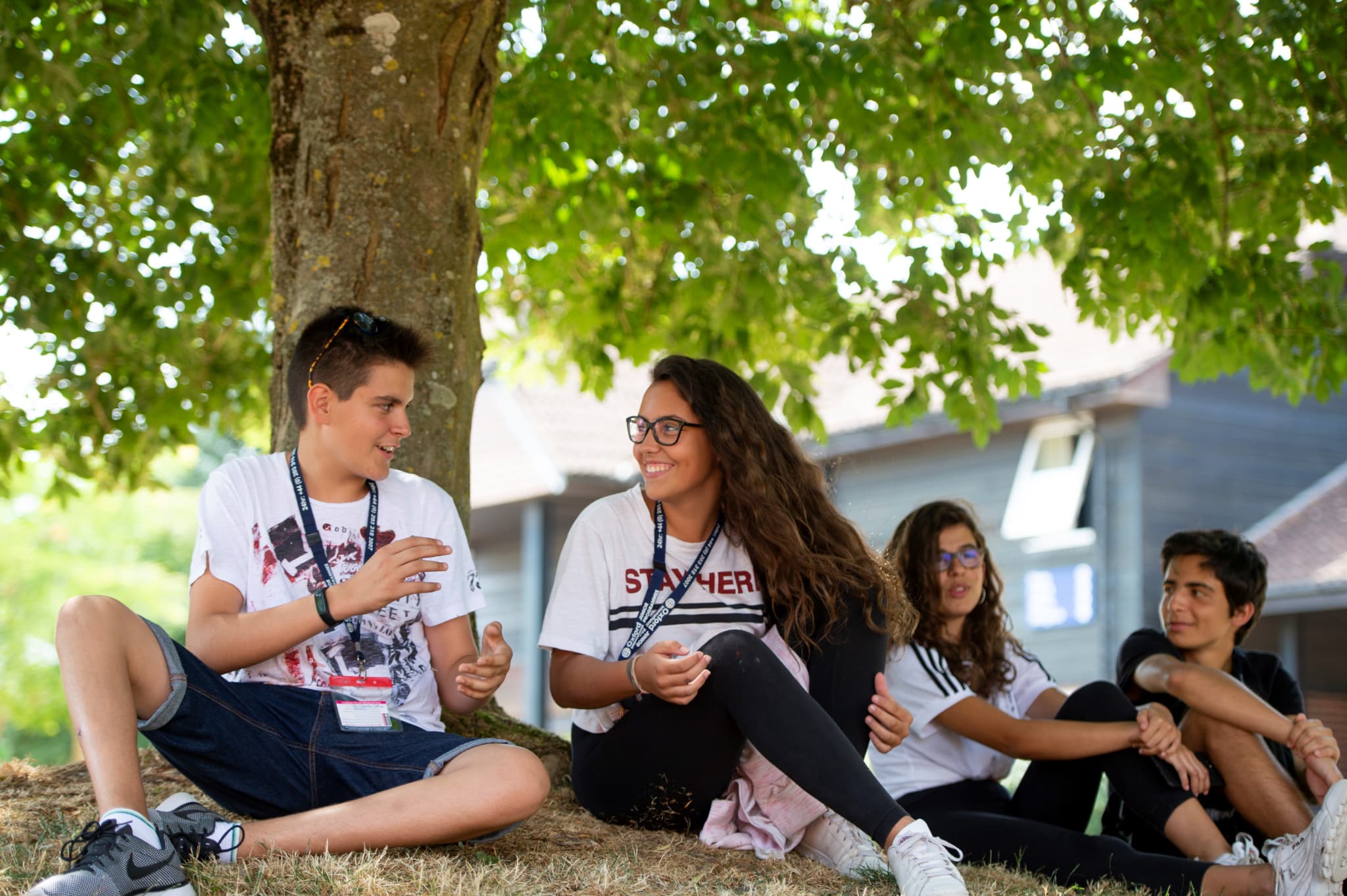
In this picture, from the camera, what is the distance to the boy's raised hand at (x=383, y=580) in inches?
130

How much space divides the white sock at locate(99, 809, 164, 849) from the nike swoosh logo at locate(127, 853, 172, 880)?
0.05 m

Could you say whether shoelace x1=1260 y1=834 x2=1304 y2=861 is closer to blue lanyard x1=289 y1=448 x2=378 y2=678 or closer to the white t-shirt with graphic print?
the white t-shirt with graphic print

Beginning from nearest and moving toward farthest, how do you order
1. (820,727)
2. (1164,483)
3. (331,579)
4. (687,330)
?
(820,727), (331,579), (687,330), (1164,483)

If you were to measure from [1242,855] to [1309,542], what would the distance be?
1206 centimetres

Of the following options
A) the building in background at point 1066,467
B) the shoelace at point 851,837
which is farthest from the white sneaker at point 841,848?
the building in background at point 1066,467

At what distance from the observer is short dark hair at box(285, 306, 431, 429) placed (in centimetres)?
383

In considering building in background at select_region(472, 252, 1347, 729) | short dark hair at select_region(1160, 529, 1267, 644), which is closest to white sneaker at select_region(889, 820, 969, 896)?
short dark hair at select_region(1160, 529, 1267, 644)

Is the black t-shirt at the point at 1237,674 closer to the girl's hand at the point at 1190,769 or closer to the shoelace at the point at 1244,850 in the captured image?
the girl's hand at the point at 1190,769

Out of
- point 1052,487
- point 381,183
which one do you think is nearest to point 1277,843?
point 381,183

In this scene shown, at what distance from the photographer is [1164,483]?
15867 millimetres

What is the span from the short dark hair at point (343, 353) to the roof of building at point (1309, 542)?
1185 centimetres

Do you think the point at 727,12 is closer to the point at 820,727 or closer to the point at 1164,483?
the point at 820,727

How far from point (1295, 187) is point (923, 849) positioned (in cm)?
465

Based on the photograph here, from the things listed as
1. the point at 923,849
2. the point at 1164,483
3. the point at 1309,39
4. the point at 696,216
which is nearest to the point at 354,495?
the point at 923,849
